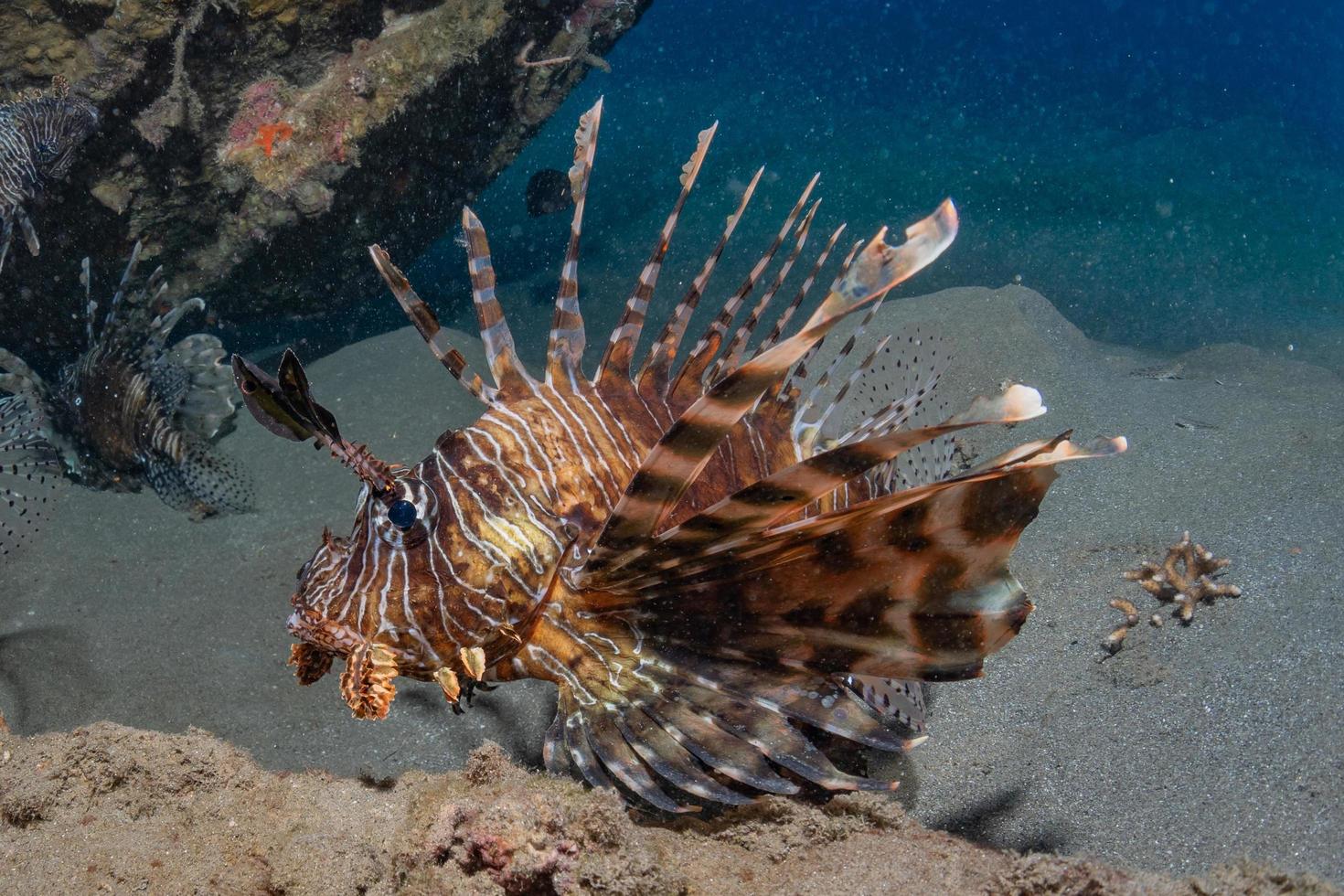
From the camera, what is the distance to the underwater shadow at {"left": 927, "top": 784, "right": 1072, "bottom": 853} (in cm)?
260

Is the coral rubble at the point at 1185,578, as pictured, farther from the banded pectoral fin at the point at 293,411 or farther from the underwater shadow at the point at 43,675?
the underwater shadow at the point at 43,675

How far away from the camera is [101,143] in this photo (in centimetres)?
633

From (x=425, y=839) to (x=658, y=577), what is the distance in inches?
36.2

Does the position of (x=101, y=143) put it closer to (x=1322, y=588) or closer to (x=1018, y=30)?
(x=1322, y=588)

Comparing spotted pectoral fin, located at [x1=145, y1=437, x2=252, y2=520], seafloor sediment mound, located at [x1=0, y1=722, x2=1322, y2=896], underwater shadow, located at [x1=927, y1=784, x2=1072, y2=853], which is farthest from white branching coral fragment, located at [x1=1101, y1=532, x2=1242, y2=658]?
spotted pectoral fin, located at [x1=145, y1=437, x2=252, y2=520]

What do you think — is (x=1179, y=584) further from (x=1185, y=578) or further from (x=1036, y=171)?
(x=1036, y=171)

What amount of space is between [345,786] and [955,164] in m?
24.5

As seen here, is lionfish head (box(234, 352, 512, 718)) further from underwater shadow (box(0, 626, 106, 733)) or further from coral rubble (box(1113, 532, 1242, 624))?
coral rubble (box(1113, 532, 1242, 624))

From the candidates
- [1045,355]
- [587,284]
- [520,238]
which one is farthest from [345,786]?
[520,238]

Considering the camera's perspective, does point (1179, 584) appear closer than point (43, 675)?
Yes

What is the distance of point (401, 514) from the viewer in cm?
230

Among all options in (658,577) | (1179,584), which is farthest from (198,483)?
(1179,584)

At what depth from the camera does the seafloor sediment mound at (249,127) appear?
6.10 metres

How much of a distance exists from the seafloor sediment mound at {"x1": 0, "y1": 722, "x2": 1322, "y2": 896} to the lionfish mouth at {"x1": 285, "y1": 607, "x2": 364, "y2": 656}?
49 cm
